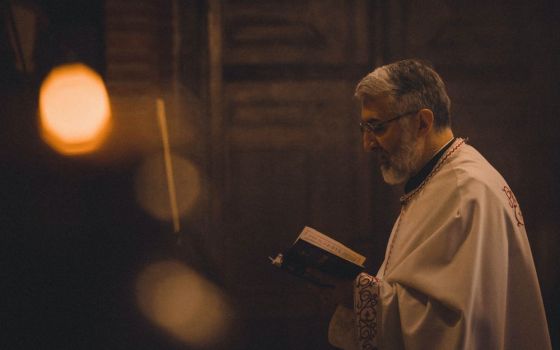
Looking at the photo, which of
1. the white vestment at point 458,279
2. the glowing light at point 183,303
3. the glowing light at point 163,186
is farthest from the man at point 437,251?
the glowing light at point 163,186

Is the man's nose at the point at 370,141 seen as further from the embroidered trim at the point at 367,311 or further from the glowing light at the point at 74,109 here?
the glowing light at the point at 74,109

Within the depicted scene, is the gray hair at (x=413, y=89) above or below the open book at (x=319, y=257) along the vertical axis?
above

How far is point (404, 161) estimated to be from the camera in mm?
2074

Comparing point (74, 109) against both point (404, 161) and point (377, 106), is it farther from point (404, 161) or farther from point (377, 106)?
point (404, 161)

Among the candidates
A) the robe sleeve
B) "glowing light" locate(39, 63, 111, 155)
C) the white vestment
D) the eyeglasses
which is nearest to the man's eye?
the eyeglasses

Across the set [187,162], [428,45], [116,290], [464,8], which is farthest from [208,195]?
[464,8]

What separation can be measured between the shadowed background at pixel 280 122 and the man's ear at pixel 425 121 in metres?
1.57

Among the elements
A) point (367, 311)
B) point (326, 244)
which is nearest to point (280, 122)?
point (326, 244)

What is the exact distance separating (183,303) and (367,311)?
73.9 inches

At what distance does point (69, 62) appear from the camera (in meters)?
3.27

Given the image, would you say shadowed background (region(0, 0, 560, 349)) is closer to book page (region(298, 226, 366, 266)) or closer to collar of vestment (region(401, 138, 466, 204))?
collar of vestment (region(401, 138, 466, 204))

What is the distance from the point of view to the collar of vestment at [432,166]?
198cm

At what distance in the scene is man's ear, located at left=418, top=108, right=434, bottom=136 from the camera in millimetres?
1994

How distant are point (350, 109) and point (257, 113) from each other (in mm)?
680
